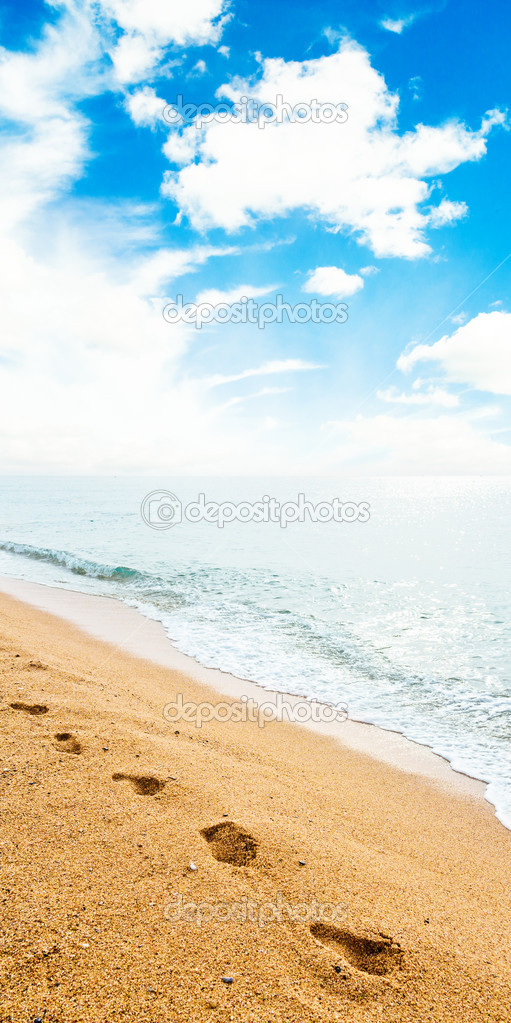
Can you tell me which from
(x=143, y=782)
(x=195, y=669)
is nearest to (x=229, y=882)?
(x=143, y=782)

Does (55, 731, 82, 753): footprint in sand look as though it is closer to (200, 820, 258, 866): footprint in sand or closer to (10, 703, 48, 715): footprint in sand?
(10, 703, 48, 715): footprint in sand

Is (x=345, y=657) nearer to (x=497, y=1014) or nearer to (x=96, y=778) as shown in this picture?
(x=96, y=778)

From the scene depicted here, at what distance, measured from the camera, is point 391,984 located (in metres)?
2.78

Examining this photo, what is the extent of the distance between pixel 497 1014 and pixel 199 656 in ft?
27.4

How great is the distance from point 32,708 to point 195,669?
4.42m

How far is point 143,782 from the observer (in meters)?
4.53

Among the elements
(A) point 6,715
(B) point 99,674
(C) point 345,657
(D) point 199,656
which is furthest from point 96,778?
(C) point 345,657

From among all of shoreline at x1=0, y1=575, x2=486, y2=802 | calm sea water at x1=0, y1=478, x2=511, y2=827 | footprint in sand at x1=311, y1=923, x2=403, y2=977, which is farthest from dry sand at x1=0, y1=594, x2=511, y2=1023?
calm sea water at x1=0, y1=478, x2=511, y2=827

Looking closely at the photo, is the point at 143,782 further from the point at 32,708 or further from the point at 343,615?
the point at 343,615

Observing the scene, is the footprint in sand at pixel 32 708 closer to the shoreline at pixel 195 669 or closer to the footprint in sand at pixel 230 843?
the footprint in sand at pixel 230 843

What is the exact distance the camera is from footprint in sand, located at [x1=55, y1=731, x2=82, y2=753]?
4.88 m

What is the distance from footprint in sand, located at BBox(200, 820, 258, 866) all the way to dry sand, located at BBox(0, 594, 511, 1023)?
14 millimetres

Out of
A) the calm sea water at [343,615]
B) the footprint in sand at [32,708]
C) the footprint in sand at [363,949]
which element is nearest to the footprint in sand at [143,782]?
the footprint in sand at [32,708]

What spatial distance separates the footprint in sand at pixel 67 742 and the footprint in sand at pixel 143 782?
642 millimetres
